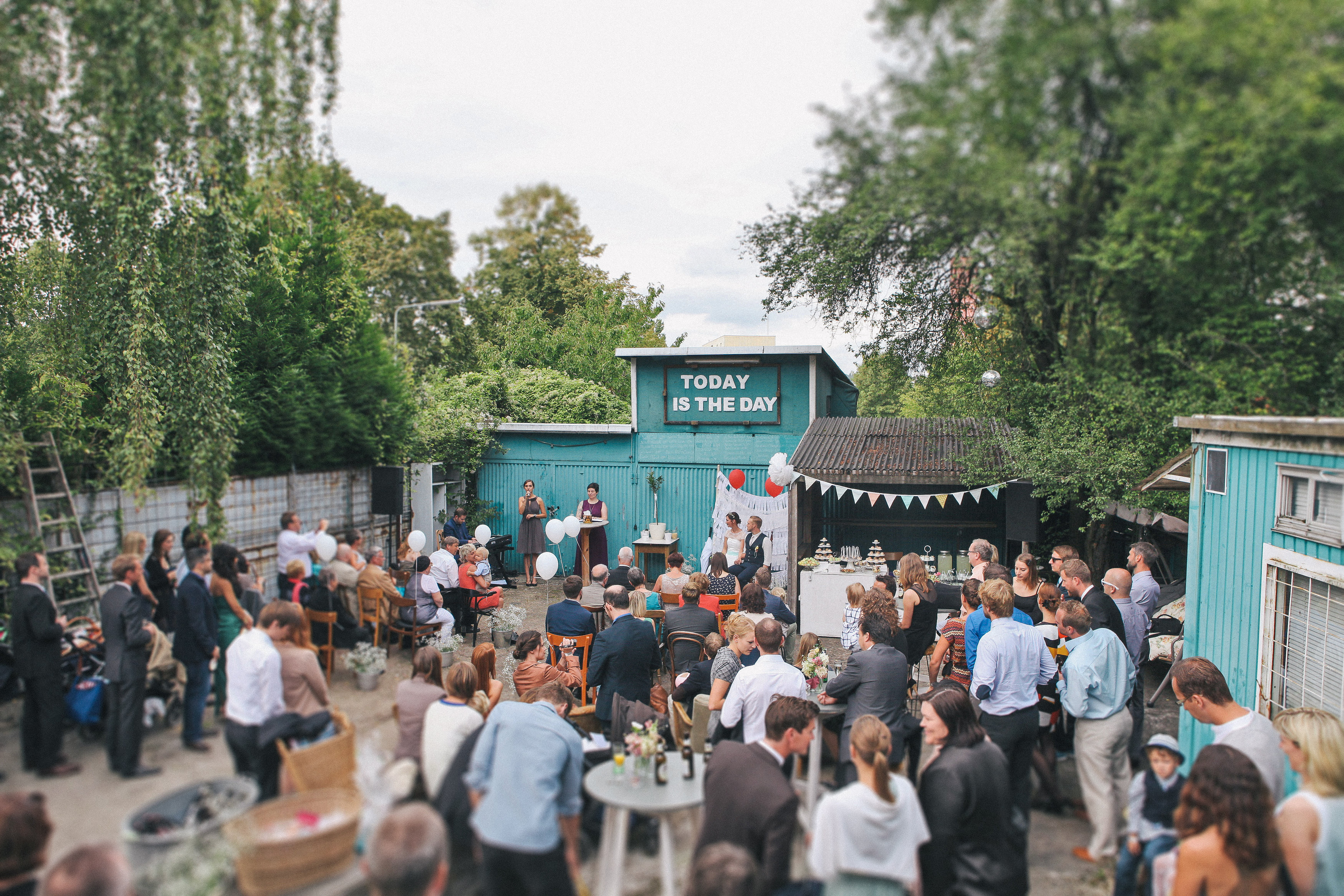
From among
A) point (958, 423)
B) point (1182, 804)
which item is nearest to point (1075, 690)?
point (1182, 804)

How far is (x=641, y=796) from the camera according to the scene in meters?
3.96

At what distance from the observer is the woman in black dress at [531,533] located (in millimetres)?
12219

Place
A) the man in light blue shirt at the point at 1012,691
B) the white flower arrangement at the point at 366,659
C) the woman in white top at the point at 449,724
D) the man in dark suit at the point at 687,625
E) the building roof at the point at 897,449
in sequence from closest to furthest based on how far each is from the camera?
the woman in white top at the point at 449,724 < the white flower arrangement at the point at 366,659 < the man in light blue shirt at the point at 1012,691 < the man in dark suit at the point at 687,625 < the building roof at the point at 897,449

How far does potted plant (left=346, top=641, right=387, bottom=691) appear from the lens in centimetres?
345

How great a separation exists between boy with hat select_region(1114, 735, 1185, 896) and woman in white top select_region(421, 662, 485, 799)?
354cm

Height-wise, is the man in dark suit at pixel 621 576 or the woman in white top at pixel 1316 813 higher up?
the woman in white top at pixel 1316 813

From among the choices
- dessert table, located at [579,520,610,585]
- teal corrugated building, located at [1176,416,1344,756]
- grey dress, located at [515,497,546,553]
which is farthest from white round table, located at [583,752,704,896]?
dessert table, located at [579,520,610,585]

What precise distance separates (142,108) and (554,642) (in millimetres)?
5405

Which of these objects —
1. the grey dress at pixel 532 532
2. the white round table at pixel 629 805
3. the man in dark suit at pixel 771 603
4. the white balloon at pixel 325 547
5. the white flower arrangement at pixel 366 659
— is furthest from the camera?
the grey dress at pixel 532 532

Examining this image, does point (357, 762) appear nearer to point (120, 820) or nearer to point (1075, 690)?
point (120, 820)

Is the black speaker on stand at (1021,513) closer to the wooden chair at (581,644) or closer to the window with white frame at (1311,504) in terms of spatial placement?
the window with white frame at (1311,504)

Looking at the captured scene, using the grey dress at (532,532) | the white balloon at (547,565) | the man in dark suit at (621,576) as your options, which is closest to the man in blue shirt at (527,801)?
the man in dark suit at (621,576)

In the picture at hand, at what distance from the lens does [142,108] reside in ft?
9.15

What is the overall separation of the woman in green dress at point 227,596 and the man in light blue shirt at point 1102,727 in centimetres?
489
